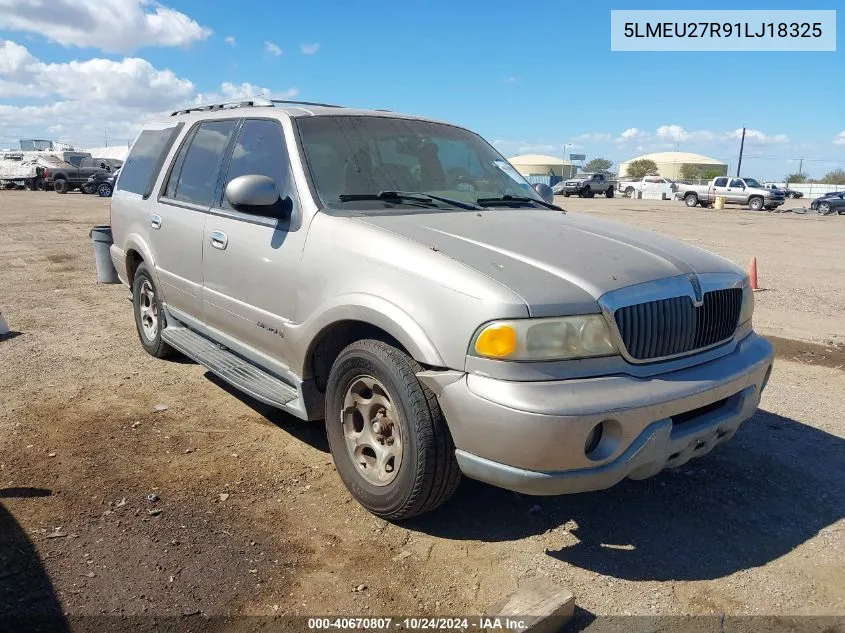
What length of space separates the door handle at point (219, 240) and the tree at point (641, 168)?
9897 cm

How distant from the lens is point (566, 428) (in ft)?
8.14

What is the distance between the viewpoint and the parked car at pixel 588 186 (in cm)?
4319

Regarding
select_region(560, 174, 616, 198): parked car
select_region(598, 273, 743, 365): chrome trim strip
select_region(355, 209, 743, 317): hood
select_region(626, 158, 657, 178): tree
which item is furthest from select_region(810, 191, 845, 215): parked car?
select_region(626, 158, 657, 178): tree

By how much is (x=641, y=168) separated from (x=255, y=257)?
103m

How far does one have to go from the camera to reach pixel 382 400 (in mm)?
3041

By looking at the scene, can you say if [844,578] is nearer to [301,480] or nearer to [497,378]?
[497,378]

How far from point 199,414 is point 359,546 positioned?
1.93 m

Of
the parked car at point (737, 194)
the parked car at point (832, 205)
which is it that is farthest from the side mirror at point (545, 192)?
the parked car at point (832, 205)

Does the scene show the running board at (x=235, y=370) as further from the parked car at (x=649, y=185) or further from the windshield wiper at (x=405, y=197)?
the parked car at (x=649, y=185)

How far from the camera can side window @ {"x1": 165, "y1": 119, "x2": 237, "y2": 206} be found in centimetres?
439

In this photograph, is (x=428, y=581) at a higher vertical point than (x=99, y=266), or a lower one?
lower

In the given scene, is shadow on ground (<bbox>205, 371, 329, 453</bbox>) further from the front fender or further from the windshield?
the windshield

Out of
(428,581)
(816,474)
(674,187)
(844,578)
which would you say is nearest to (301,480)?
(428,581)

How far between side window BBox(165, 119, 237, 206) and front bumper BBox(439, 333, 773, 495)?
2.60m
